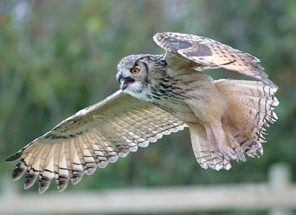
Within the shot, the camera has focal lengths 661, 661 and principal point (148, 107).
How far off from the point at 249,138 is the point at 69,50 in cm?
596

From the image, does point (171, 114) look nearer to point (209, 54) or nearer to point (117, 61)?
point (209, 54)

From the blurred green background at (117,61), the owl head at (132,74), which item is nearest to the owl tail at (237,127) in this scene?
the owl head at (132,74)

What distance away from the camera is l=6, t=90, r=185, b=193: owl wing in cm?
518

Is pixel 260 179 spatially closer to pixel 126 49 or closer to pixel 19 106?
pixel 126 49

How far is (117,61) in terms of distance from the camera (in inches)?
405

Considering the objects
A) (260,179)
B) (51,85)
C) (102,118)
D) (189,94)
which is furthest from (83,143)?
(260,179)

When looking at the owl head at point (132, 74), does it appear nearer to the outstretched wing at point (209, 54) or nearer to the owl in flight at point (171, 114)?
the owl in flight at point (171, 114)

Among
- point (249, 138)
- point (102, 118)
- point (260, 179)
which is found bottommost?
point (260, 179)

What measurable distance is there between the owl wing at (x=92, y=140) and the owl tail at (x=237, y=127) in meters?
0.52

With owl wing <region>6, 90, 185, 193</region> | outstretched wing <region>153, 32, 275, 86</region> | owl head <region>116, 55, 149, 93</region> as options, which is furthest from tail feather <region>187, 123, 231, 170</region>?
outstretched wing <region>153, 32, 275, 86</region>

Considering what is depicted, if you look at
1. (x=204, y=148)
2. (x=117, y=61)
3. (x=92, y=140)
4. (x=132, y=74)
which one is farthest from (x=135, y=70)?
(x=117, y=61)

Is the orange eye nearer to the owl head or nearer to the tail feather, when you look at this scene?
the owl head

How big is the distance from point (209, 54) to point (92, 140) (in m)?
1.76

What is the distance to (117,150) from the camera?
17.6 feet
